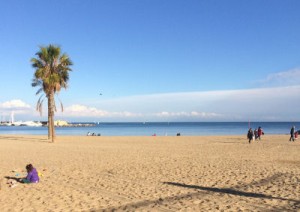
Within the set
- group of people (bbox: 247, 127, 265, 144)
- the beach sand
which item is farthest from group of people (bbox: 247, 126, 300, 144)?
the beach sand

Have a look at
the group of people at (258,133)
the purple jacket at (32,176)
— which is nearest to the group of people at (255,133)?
the group of people at (258,133)

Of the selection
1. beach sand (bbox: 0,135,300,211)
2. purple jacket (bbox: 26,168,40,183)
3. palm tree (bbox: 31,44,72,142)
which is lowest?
beach sand (bbox: 0,135,300,211)

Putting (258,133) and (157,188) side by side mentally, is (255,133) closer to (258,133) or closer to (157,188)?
(258,133)

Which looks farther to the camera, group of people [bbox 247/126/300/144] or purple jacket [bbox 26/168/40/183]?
group of people [bbox 247/126/300/144]

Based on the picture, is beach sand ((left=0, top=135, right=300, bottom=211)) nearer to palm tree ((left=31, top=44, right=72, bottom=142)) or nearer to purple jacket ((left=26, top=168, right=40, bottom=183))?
purple jacket ((left=26, top=168, right=40, bottom=183))

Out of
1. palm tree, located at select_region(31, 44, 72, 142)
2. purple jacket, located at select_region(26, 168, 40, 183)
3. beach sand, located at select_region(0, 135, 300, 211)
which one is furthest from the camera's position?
palm tree, located at select_region(31, 44, 72, 142)

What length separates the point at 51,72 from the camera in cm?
3322

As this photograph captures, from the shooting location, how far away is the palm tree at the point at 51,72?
3247cm

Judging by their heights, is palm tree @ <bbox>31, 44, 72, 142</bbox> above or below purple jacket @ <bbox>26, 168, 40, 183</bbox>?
above

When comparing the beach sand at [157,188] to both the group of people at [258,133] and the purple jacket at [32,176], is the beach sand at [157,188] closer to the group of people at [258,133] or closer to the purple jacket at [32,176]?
the purple jacket at [32,176]

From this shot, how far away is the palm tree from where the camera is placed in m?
32.5

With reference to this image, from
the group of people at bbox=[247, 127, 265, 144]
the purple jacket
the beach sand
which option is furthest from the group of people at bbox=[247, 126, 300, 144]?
the purple jacket

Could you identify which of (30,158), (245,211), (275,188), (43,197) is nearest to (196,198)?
(245,211)

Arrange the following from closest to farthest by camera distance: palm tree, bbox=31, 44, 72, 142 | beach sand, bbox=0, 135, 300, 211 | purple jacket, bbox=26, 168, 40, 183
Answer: beach sand, bbox=0, 135, 300, 211
purple jacket, bbox=26, 168, 40, 183
palm tree, bbox=31, 44, 72, 142
